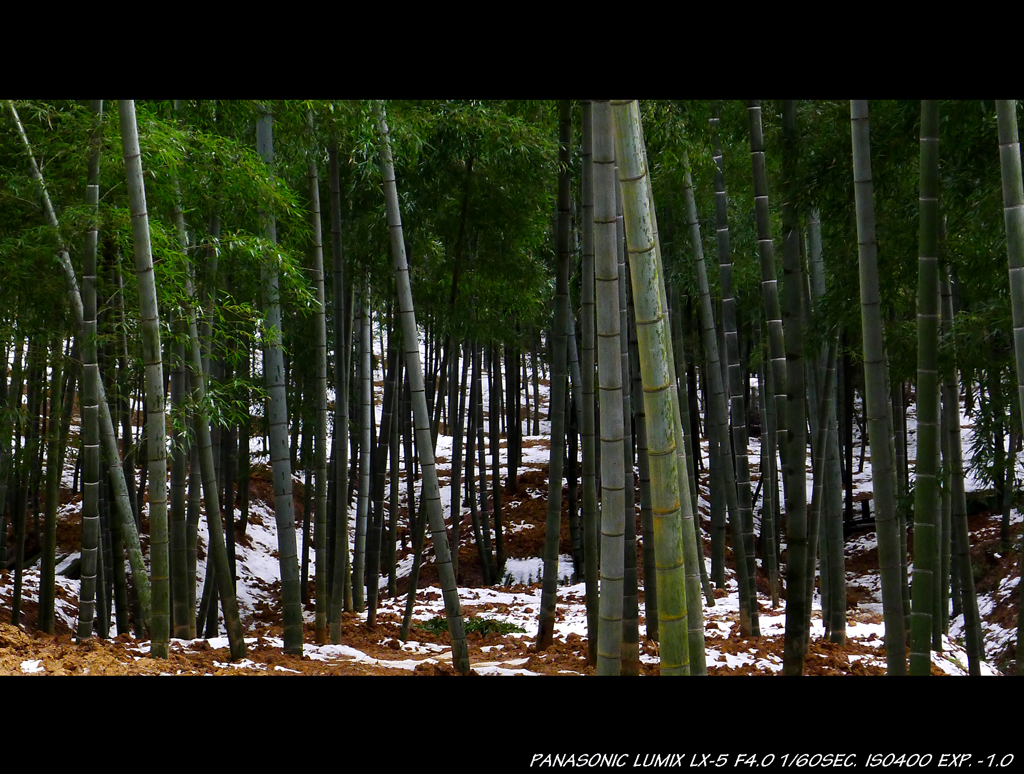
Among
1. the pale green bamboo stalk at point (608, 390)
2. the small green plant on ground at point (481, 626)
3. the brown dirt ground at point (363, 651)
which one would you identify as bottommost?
the small green plant on ground at point (481, 626)

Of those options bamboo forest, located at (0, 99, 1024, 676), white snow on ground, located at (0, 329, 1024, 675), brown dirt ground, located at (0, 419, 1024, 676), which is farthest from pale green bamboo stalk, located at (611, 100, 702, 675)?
white snow on ground, located at (0, 329, 1024, 675)

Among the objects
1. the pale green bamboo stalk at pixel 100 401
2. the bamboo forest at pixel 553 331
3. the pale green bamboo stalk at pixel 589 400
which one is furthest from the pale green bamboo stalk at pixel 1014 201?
the pale green bamboo stalk at pixel 100 401

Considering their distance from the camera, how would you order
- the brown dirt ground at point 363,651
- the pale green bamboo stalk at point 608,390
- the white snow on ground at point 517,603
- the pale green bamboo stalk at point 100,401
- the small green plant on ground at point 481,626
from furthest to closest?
the small green plant on ground at point 481,626 < the white snow on ground at point 517,603 < the pale green bamboo stalk at point 100,401 < the brown dirt ground at point 363,651 < the pale green bamboo stalk at point 608,390

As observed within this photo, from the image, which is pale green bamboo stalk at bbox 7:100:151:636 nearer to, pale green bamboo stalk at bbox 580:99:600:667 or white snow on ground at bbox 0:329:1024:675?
white snow on ground at bbox 0:329:1024:675

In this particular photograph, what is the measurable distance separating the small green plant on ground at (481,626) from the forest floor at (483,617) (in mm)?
39

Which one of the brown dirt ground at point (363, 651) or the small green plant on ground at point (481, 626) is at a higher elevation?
the brown dirt ground at point (363, 651)

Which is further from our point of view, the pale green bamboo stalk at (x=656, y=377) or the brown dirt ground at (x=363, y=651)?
the brown dirt ground at (x=363, y=651)

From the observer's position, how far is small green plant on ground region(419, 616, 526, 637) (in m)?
6.18

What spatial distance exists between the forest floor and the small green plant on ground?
4cm

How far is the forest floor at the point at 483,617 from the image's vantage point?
3.78 metres

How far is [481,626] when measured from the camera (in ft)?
20.6

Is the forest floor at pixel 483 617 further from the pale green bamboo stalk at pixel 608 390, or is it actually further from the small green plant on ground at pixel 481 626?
the pale green bamboo stalk at pixel 608 390
